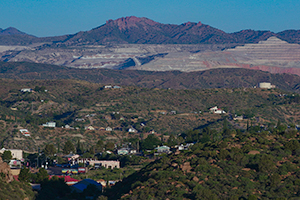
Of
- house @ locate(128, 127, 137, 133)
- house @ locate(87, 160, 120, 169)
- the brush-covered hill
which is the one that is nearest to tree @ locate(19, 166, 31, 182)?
the brush-covered hill

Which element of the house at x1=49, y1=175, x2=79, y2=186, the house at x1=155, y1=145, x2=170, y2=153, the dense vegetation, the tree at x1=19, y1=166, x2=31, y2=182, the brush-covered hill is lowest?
the house at x1=155, y1=145, x2=170, y2=153

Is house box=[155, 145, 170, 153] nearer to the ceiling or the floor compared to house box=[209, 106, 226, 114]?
nearer to the ceiling

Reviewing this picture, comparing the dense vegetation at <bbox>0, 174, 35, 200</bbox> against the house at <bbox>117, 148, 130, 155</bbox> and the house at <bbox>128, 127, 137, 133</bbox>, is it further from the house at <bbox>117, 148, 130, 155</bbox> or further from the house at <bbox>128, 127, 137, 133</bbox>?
the house at <bbox>128, 127, 137, 133</bbox>

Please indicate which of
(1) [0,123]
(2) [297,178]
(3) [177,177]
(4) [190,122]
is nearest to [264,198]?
(2) [297,178]

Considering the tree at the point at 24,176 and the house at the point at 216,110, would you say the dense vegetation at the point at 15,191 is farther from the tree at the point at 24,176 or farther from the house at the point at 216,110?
the house at the point at 216,110

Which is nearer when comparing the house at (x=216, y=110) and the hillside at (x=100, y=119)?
the hillside at (x=100, y=119)

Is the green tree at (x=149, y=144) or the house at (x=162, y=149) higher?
the house at (x=162, y=149)

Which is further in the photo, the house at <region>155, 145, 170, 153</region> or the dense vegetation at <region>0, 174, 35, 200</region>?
the house at <region>155, 145, 170, 153</region>

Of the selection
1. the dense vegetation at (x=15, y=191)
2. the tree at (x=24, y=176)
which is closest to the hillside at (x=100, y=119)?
the tree at (x=24, y=176)

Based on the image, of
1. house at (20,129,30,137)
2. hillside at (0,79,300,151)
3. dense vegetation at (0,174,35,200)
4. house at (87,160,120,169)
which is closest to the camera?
dense vegetation at (0,174,35,200)
